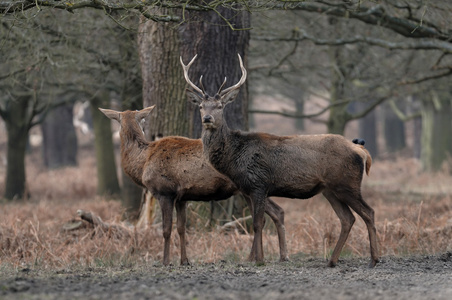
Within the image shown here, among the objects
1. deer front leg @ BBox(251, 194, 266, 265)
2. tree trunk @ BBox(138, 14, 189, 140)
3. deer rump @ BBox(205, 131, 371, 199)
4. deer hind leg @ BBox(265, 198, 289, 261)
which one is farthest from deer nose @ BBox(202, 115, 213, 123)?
tree trunk @ BBox(138, 14, 189, 140)

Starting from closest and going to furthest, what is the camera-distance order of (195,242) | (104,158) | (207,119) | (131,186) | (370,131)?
(207,119)
(195,242)
(131,186)
(104,158)
(370,131)

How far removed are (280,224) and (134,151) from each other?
2118 mm

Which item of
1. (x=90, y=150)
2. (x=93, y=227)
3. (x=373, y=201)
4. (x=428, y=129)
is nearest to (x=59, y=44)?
A: (x=93, y=227)

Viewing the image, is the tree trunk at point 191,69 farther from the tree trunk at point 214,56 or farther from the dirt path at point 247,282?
the dirt path at point 247,282

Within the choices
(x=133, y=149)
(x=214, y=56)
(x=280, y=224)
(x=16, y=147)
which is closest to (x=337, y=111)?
(x=214, y=56)

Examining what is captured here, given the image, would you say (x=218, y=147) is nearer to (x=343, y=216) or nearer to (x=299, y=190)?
(x=299, y=190)

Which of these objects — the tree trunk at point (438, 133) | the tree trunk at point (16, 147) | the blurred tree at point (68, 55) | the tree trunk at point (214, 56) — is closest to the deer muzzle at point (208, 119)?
the tree trunk at point (214, 56)

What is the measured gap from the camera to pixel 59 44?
1295 centimetres

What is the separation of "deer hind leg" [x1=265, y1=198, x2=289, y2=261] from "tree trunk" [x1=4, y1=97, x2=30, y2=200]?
10.7 m

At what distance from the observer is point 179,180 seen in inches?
333

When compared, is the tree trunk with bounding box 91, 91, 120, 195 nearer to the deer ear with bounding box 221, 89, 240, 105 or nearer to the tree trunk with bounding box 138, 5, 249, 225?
the tree trunk with bounding box 138, 5, 249, 225

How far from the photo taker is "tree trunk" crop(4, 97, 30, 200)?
1792 centimetres

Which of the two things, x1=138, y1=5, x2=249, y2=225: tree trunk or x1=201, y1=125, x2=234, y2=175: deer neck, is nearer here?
x1=201, y1=125, x2=234, y2=175: deer neck

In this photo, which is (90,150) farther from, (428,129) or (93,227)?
(93,227)
